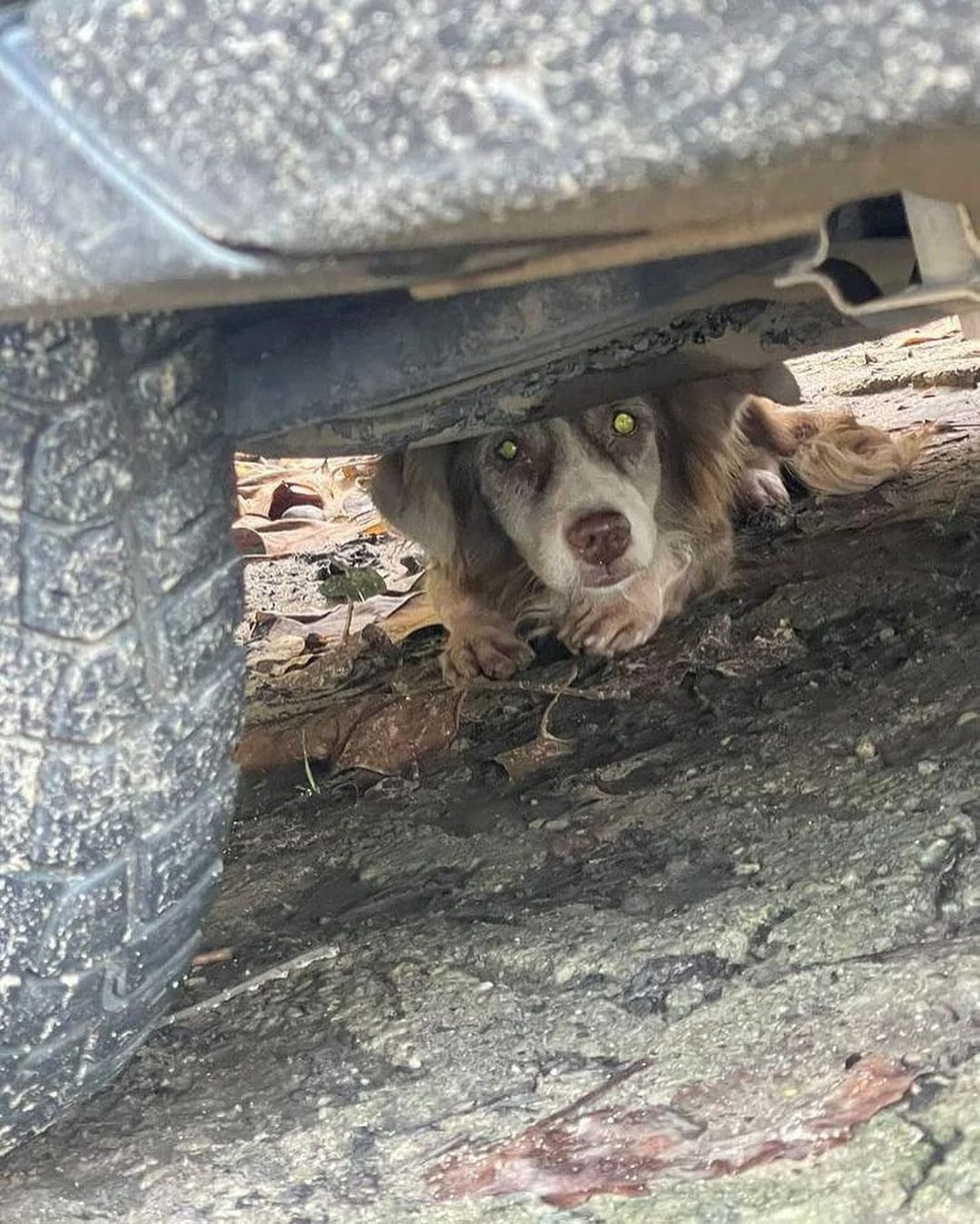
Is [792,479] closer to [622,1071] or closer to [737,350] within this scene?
[737,350]

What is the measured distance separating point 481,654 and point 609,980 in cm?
171

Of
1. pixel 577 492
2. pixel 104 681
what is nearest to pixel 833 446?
pixel 577 492

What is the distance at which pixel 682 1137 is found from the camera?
1512 millimetres

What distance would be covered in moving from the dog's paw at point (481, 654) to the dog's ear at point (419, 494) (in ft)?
1.02

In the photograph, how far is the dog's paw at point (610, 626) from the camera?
3.50 m

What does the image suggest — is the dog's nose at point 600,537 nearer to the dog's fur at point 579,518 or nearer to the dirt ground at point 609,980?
the dog's fur at point 579,518

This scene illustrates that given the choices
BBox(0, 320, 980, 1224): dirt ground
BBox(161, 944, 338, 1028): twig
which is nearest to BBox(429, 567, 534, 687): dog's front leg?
BBox(0, 320, 980, 1224): dirt ground

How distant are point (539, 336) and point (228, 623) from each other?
1.44 feet

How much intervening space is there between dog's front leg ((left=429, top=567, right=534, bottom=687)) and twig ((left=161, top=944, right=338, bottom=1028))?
1351mm

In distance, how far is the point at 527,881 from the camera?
7.29 ft

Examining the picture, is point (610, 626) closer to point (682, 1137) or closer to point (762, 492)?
point (762, 492)

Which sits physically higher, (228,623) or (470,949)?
(228,623)

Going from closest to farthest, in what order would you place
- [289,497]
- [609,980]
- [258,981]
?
[609,980], [258,981], [289,497]

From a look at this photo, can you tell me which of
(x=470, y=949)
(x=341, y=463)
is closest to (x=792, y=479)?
(x=341, y=463)
